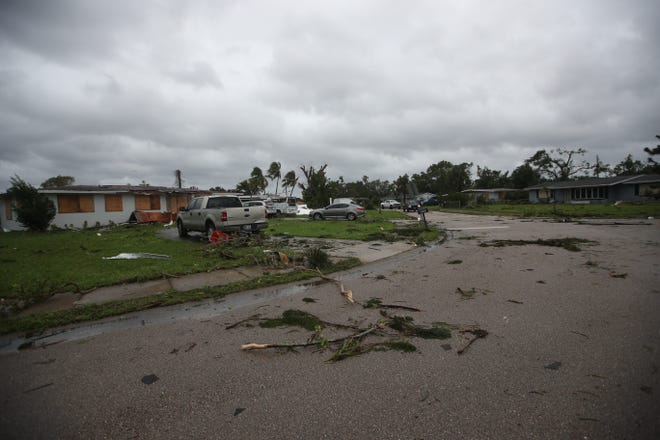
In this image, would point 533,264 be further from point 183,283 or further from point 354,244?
point 183,283

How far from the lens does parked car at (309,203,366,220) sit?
25.0 metres

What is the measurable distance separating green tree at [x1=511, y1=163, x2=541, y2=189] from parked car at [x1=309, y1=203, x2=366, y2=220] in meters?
60.1

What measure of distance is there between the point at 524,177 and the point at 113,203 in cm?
7567

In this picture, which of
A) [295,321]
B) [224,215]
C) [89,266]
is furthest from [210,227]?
[295,321]

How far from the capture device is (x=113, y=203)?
84.2ft

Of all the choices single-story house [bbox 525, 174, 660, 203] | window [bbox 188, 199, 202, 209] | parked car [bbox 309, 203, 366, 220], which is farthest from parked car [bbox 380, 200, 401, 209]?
window [bbox 188, 199, 202, 209]

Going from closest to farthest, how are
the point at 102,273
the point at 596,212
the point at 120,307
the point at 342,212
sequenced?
the point at 120,307 → the point at 102,273 → the point at 342,212 → the point at 596,212

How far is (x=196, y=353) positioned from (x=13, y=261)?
10360 millimetres

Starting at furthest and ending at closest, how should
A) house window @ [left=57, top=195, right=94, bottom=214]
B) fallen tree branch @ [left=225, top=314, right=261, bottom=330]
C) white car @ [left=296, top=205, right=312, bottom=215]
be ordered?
white car @ [left=296, top=205, right=312, bottom=215]
house window @ [left=57, top=195, right=94, bottom=214]
fallen tree branch @ [left=225, top=314, right=261, bottom=330]

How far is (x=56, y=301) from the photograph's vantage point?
5.62 m

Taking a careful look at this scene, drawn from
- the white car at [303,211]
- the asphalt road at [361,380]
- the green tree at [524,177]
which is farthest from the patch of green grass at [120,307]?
the green tree at [524,177]

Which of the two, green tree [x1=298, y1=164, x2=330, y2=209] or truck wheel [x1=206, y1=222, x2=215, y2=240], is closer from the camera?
truck wheel [x1=206, y1=222, x2=215, y2=240]

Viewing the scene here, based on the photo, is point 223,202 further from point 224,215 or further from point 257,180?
point 257,180

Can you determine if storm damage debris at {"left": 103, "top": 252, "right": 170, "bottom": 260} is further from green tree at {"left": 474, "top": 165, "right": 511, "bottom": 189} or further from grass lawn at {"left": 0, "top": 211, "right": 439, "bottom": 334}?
green tree at {"left": 474, "top": 165, "right": 511, "bottom": 189}
